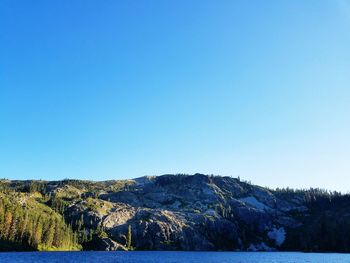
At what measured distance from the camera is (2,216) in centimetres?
19575

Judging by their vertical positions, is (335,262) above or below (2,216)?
below

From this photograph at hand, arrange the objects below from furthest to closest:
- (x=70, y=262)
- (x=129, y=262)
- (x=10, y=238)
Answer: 1. (x=10, y=238)
2. (x=129, y=262)
3. (x=70, y=262)

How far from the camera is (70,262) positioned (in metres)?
136

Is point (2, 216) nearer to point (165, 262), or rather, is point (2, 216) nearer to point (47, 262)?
point (47, 262)

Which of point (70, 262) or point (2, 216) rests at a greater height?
point (2, 216)

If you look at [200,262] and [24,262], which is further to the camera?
[200,262]

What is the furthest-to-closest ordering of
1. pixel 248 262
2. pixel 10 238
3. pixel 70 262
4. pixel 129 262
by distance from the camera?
pixel 10 238 < pixel 248 262 < pixel 129 262 < pixel 70 262

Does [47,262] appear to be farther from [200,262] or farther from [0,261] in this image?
[200,262]

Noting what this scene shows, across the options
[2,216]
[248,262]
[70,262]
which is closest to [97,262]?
[70,262]

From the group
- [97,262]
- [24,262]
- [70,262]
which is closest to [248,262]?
[97,262]

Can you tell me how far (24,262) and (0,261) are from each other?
7.45 m

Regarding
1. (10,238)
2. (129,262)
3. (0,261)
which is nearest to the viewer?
(0,261)

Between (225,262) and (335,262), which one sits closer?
(225,262)

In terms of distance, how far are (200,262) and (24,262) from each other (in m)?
70.1
